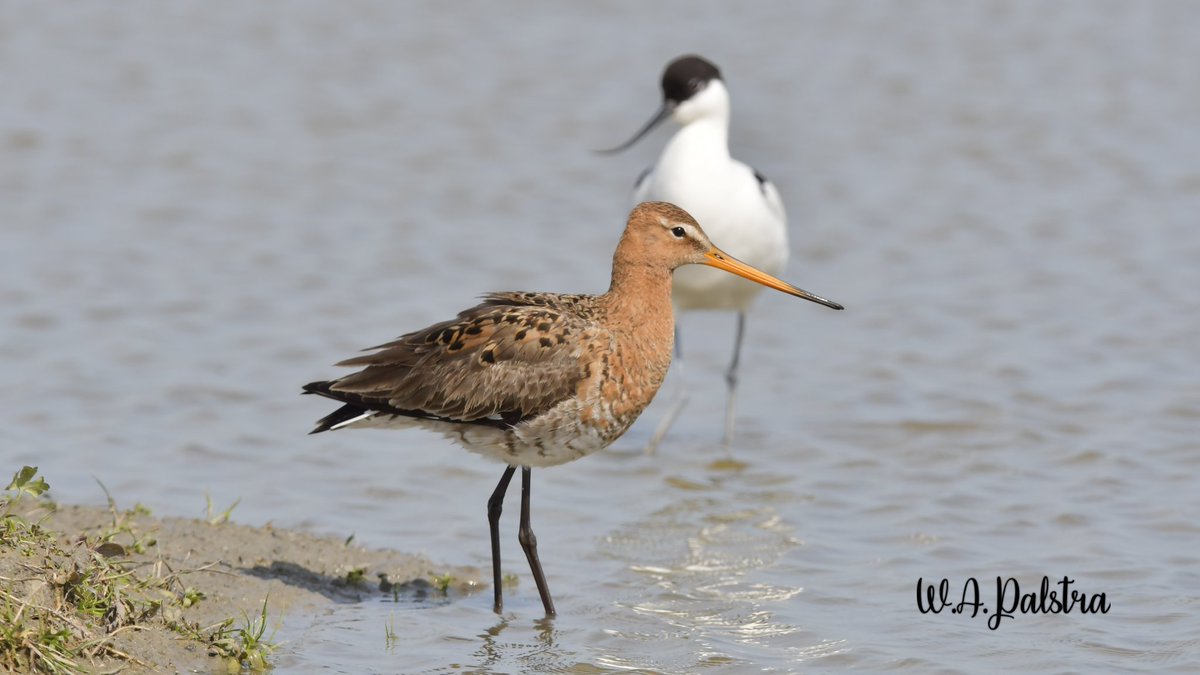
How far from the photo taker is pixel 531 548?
Result: 661 centimetres

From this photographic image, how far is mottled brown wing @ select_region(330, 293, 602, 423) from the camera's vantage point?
621cm

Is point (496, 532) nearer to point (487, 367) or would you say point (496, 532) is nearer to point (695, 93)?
point (487, 367)

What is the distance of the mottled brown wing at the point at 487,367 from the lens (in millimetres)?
6215

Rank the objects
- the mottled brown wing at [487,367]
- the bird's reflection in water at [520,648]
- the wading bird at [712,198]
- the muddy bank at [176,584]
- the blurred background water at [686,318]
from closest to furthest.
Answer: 1. the muddy bank at [176,584]
2. the bird's reflection in water at [520,648]
3. the mottled brown wing at [487,367]
4. the blurred background water at [686,318]
5. the wading bird at [712,198]

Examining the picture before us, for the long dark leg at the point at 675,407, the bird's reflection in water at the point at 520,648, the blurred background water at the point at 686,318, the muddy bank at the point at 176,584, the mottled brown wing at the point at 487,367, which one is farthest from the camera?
the long dark leg at the point at 675,407

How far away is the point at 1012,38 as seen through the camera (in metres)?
16.8

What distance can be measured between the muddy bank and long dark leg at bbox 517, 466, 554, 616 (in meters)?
0.39

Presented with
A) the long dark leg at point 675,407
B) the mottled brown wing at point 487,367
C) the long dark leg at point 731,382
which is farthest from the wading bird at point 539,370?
the long dark leg at point 731,382

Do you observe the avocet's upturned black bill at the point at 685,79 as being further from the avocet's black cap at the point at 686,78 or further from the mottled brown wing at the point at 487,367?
the mottled brown wing at the point at 487,367

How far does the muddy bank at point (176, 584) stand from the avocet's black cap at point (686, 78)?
169 inches

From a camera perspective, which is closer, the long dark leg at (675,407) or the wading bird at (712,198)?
the long dark leg at (675,407)

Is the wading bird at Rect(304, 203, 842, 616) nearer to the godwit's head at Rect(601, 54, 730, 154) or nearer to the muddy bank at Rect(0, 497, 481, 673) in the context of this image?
the muddy bank at Rect(0, 497, 481, 673)

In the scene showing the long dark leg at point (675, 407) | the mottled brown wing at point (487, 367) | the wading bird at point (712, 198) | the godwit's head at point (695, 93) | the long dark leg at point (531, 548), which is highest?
the godwit's head at point (695, 93)

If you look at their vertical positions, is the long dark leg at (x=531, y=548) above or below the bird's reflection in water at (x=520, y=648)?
above
